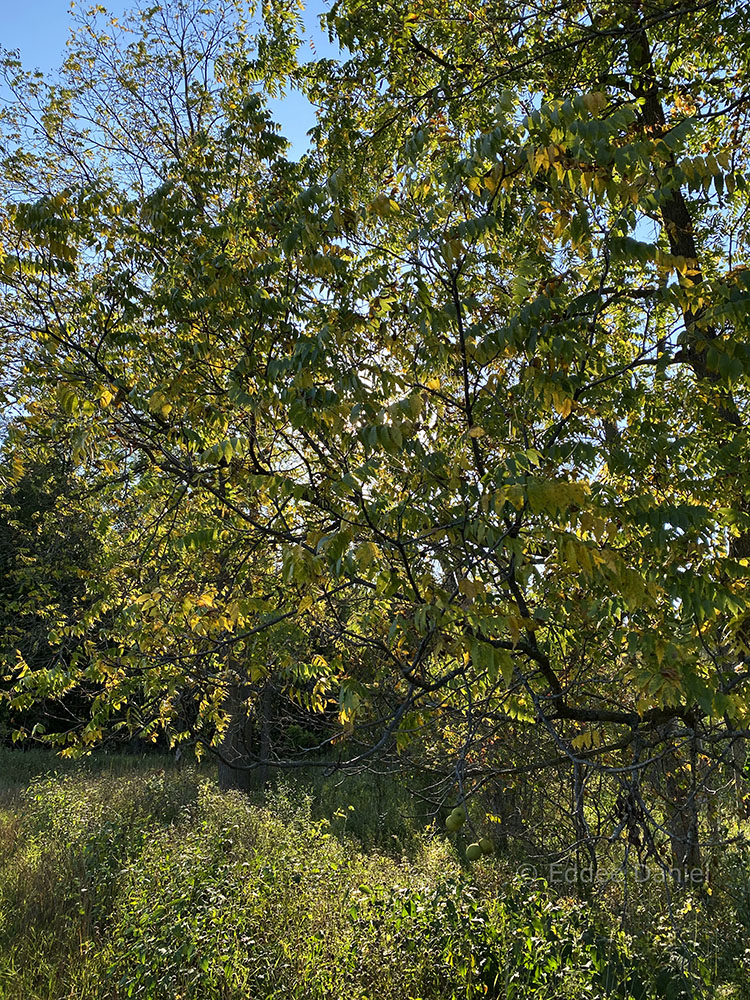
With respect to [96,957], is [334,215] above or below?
above

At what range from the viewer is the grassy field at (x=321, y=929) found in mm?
4023

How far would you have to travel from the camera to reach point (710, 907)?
573cm

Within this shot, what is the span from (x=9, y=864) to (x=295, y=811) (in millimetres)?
3708

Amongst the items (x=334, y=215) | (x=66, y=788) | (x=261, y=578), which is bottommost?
(x=66, y=788)

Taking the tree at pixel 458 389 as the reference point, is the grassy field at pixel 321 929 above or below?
below

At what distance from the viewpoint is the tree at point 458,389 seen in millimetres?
2430

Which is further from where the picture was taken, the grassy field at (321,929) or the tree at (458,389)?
the grassy field at (321,929)

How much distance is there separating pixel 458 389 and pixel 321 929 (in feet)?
13.4

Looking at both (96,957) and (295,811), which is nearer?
(96,957)

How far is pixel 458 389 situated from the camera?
13.2ft

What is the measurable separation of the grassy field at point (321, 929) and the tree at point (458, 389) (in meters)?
0.77

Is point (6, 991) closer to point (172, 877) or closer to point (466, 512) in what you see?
point (172, 877)

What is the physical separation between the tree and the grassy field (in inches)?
30.5

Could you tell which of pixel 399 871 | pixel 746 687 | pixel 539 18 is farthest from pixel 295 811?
pixel 539 18
